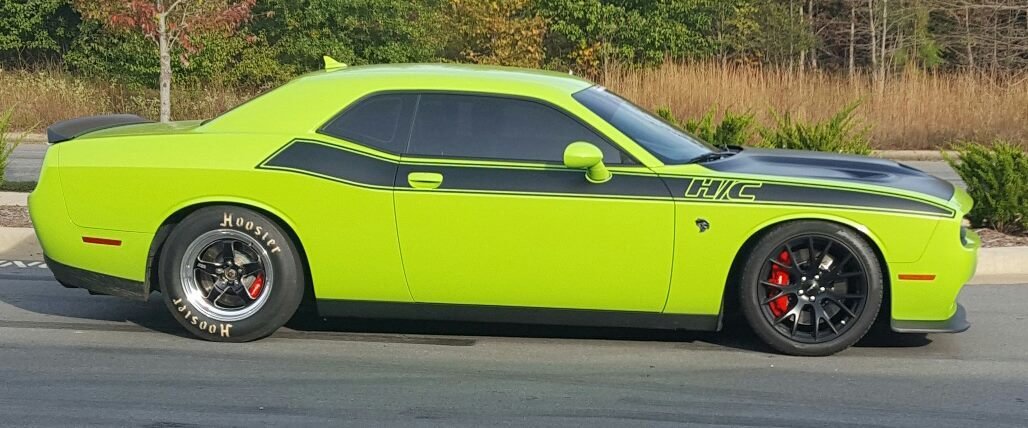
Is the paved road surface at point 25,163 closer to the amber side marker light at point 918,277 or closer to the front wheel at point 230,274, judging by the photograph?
the front wheel at point 230,274

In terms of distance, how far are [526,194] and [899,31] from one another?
106ft

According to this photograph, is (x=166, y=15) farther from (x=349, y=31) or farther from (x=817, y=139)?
(x=349, y=31)

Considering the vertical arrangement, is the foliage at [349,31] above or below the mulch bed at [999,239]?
above

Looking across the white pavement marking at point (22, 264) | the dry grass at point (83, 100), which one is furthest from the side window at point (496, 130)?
the dry grass at point (83, 100)

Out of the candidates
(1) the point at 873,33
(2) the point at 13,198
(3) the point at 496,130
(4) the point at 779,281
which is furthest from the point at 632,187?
(1) the point at 873,33

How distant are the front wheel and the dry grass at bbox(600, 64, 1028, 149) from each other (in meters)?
15.6

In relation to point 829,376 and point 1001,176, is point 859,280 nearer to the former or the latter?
point 829,376

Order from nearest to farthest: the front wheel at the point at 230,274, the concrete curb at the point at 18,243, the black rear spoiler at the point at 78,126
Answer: the front wheel at the point at 230,274 → the black rear spoiler at the point at 78,126 → the concrete curb at the point at 18,243

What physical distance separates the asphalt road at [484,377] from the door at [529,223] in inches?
13.8

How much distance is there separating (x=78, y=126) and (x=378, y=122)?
1848 mm

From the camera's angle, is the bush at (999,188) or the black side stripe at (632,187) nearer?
the black side stripe at (632,187)

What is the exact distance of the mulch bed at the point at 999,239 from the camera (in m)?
9.35

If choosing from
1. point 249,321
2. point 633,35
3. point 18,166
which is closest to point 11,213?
point 249,321

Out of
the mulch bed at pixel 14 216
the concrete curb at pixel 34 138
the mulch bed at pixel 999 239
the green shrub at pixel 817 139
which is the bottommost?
the concrete curb at pixel 34 138
